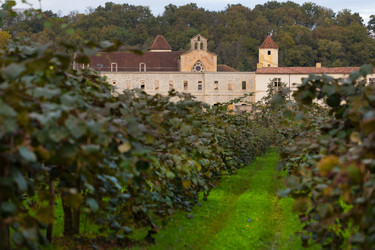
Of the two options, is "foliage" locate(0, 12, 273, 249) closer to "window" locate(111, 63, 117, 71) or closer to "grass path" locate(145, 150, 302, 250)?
"grass path" locate(145, 150, 302, 250)

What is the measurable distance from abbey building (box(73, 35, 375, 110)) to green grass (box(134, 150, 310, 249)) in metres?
55.8

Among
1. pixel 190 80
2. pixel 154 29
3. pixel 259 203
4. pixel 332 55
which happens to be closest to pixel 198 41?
pixel 190 80

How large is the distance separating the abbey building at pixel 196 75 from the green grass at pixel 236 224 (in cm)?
5579

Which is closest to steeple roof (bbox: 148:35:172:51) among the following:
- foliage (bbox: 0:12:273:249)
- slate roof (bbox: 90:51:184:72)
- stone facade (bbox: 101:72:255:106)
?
slate roof (bbox: 90:51:184:72)

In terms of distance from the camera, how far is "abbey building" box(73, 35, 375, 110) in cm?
6788

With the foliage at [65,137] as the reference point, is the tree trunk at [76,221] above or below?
below

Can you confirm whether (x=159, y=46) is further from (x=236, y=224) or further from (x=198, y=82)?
(x=236, y=224)

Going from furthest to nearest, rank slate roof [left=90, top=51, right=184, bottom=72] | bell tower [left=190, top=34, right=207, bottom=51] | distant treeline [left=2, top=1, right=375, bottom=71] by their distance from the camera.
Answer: distant treeline [left=2, top=1, right=375, bottom=71], slate roof [left=90, top=51, right=184, bottom=72], bell tower [left=190, top=34, right=207, bottom=51]

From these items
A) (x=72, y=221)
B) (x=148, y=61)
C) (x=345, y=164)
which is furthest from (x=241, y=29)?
(x=345, y=164)

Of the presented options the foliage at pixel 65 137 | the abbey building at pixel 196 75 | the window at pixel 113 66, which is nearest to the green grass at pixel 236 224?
the foliage at pixel 65 137

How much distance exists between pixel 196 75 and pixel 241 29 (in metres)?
38.5

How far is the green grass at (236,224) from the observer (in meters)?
6.79

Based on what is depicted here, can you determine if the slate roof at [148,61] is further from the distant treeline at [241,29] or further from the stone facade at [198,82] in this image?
the distant treeline at [241,29]

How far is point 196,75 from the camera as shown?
7138 centimetres
